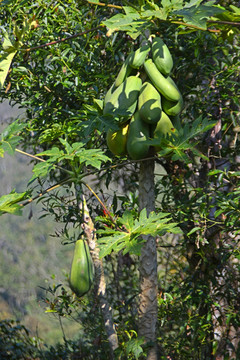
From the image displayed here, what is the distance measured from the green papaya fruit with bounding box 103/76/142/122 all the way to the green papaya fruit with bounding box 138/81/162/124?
2 centimetres

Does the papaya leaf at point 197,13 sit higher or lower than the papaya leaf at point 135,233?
higher

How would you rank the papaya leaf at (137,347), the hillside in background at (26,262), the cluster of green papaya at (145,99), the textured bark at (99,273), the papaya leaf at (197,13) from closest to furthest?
the papaya leaf at (197,13)
the cluster of green papaya at (145,99)
the papaya leaf at (137,347)
the textured bark at (99,273)
the hillside in background at (26,262)

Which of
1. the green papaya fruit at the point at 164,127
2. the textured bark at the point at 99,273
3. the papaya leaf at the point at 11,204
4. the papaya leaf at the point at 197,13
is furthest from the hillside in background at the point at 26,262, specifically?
the papaya leaf at the point at 197,13

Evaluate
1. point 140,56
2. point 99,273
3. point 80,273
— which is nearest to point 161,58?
point 140,56

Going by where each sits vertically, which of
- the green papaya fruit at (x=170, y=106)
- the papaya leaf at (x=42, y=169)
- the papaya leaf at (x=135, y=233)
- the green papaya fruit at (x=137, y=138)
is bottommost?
the papaya leaf at (x=135, y=233)

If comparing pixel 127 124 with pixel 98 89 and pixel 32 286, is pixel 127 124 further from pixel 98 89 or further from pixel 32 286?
pixel 32 286

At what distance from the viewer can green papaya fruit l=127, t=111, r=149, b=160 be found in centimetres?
117

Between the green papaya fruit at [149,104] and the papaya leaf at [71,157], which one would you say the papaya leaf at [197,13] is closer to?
the green papaya fruit at [149,104]

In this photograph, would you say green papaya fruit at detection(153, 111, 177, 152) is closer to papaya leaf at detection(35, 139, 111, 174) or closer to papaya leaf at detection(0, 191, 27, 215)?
papaya leaf at detection(35, 139, 111, 174)

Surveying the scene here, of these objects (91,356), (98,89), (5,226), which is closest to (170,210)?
(98,89)

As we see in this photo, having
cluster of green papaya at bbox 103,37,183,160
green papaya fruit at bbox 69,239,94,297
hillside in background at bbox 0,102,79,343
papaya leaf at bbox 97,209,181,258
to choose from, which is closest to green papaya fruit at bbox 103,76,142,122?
cluster of green papaya at bbox 103,37,183,160

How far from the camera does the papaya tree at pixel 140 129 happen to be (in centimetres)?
116

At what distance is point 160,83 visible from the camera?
45.7 inches

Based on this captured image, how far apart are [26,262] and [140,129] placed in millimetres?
3772
